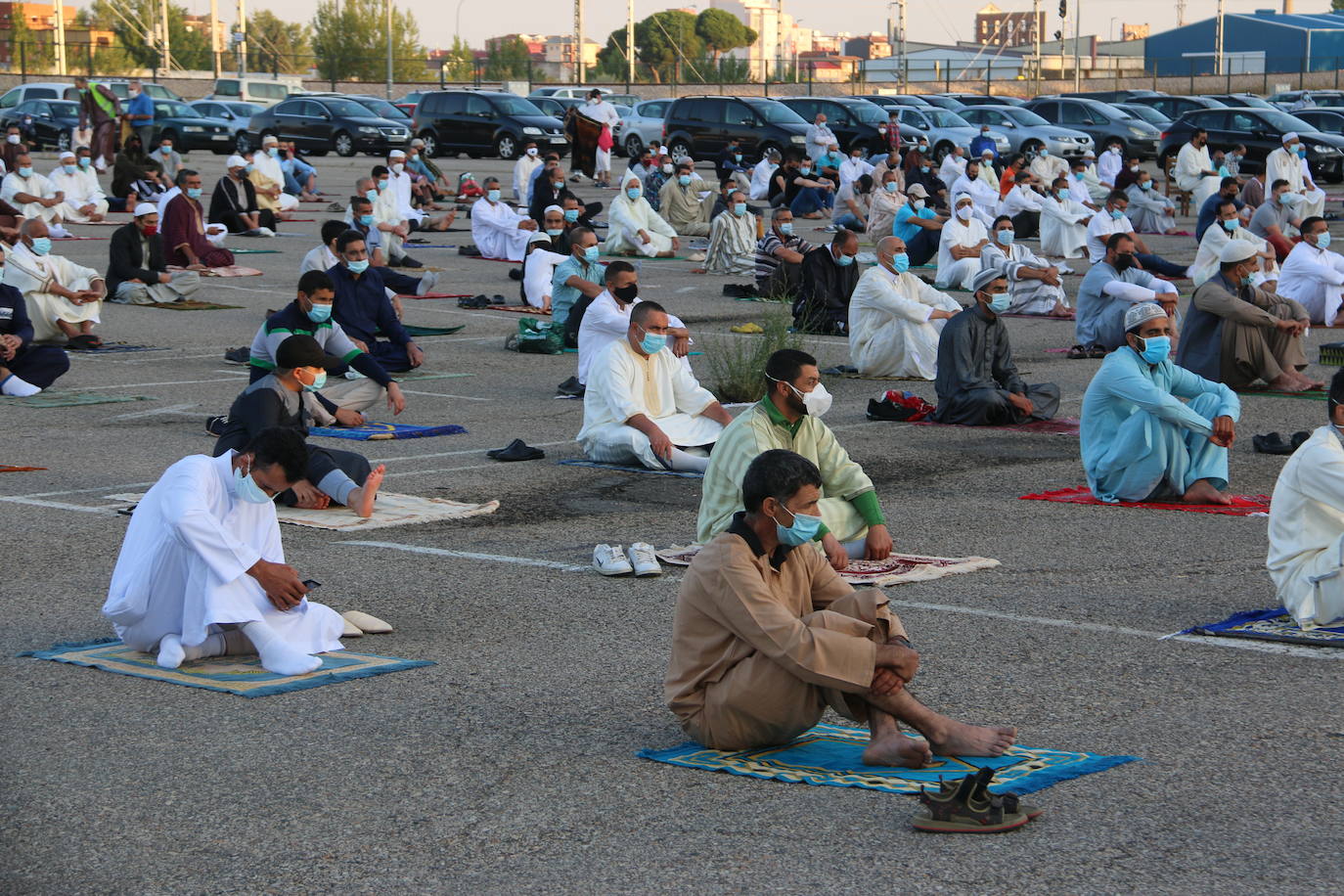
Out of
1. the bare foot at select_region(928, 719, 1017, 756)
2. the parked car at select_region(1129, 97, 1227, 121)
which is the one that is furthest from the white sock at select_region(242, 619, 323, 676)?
the parked car at select_region(1129, 97, 1227, 121)

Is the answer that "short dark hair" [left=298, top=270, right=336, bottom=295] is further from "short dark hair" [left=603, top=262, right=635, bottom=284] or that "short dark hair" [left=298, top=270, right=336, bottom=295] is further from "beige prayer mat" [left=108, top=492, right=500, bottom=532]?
"beige prayer mat" [left=108, top=492, right=500, bottom=532]

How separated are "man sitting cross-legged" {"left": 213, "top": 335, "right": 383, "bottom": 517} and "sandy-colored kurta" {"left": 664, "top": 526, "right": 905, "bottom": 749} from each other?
365 cm

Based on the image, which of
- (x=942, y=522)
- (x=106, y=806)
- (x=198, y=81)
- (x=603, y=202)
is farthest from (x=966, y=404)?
(x=198, y=81)

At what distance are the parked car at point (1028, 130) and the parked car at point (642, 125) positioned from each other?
7703 millimetres

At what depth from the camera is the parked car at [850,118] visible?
42344mm

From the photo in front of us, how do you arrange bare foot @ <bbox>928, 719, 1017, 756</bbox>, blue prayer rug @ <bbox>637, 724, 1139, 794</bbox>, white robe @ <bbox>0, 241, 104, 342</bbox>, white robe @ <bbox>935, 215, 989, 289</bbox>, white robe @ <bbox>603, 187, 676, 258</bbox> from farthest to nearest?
1. white robe @ <bbox>603, 187, 676, 258</bbox>
2. white robe @ <bbox>935, 215, 989, 289</bbox>
3. white robe @ <bbox>0, 241, 104, 342</bbox>
4. bare foot @ <bbox>928, 719, 1017, 756</bbox>
5. blue prayer rug @ <bbox>637, 724, 1139, 794</bbox>

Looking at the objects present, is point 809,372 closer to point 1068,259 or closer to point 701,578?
point 701,578

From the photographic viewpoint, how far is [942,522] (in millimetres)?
10094

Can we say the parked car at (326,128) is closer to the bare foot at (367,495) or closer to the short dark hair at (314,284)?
the short dark hair at (314,284)

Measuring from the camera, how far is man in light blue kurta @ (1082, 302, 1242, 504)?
10.4m

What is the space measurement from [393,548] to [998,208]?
22.3 metres

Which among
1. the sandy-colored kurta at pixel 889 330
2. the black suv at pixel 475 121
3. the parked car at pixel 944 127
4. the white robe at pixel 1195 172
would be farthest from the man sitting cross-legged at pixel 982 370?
the black suv at pixel 475 121

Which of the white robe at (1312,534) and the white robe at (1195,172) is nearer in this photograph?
the white robe at (1312,534)

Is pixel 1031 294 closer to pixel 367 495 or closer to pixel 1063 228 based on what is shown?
pixel 1063 228
